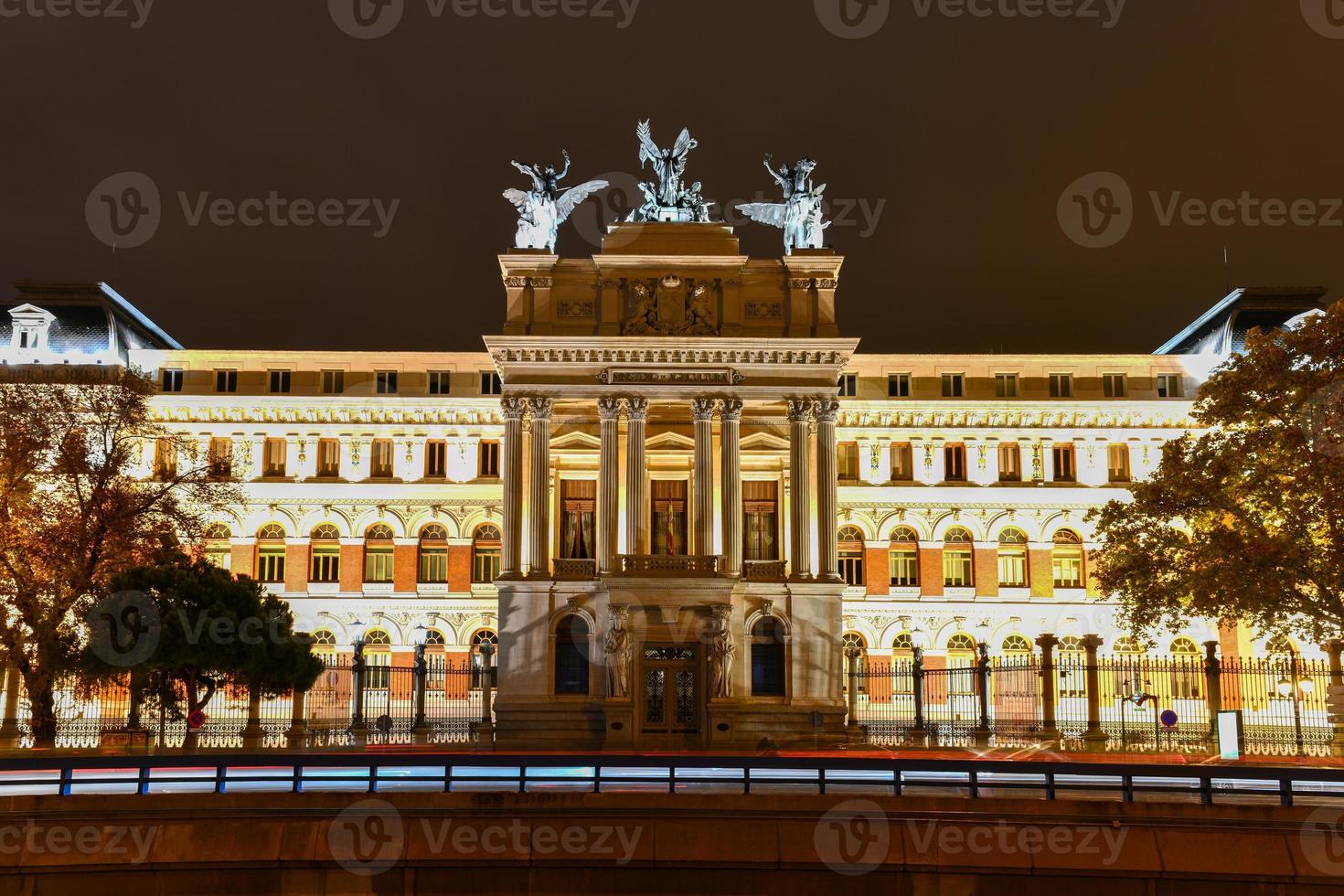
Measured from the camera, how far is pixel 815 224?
54469 mm

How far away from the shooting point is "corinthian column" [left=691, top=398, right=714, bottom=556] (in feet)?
167

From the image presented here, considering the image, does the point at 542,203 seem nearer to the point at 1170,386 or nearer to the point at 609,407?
the point at 609,407

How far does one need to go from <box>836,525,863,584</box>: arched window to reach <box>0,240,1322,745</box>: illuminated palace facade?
0.13 meters

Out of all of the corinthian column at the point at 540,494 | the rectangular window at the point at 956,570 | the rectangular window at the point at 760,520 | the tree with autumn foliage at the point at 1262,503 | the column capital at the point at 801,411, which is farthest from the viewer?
the rectangular window at the point at 956,570

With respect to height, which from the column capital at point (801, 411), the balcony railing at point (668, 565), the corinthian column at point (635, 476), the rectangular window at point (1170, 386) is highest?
the rectangular window at point (1170, 386)

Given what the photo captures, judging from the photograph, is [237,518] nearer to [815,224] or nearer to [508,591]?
[508,591]

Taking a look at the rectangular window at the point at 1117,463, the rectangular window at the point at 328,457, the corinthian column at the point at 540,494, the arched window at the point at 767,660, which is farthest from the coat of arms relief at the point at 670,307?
the rectangular window at the point at 1117,463

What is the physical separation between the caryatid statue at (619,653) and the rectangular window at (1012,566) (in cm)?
2167

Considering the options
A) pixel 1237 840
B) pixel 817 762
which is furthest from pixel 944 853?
pixel 1237 840

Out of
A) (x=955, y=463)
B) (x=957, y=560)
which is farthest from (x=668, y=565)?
(x=955, y=463)

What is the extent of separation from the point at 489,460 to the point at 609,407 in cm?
1280

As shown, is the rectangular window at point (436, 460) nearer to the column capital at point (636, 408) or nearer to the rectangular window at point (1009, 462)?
the column capital at point (636, 408)

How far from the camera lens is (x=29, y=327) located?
61688mm

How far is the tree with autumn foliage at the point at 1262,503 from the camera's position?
1524 inches
